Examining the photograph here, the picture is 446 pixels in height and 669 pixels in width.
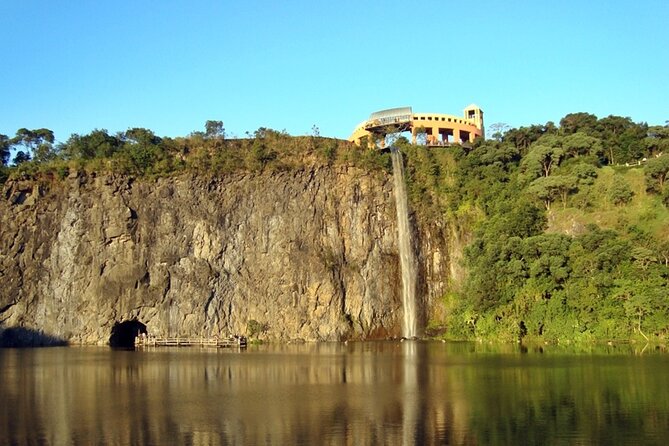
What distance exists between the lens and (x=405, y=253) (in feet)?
217

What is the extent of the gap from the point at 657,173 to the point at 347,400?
43206mm

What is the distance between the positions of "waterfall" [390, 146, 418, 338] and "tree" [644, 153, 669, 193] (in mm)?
19874

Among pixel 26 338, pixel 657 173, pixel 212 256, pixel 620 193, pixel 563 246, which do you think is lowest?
pixel 26 338

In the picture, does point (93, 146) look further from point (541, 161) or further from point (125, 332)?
point (541, 161)

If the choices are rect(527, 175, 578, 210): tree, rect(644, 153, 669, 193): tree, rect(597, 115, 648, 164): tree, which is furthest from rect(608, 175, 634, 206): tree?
rect(597, 115, 648, 164): tree

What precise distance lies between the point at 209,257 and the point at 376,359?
2720 centimetres

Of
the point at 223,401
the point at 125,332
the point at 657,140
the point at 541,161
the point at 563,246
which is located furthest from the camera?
the point at 657,140

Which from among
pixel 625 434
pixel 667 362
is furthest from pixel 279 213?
pixel 625 434

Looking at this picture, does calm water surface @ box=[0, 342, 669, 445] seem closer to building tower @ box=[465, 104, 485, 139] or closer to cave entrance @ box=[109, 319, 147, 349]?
cave entrance @ box=[109, 319, 147, 349]

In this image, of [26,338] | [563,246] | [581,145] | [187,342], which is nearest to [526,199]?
[581,145]

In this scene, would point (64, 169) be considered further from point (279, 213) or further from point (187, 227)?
point (279, 213)

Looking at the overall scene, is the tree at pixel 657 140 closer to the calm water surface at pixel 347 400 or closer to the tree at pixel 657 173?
the tree at pixel 657 173

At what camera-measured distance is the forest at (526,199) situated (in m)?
50.0

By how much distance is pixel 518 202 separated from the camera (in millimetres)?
62625
